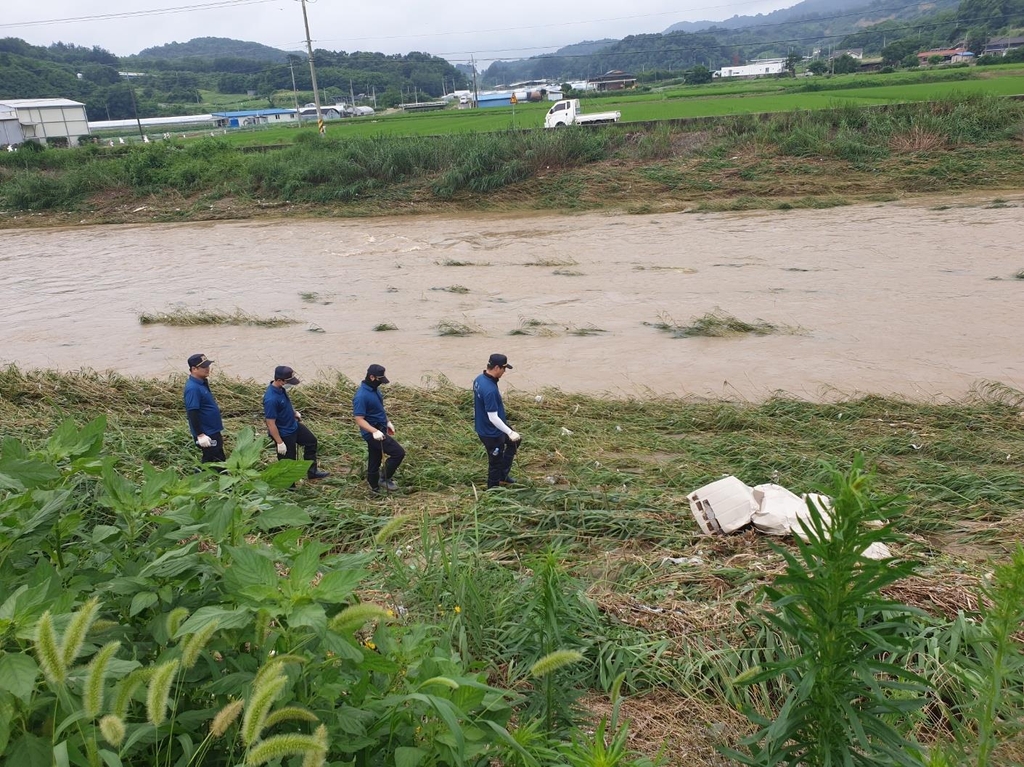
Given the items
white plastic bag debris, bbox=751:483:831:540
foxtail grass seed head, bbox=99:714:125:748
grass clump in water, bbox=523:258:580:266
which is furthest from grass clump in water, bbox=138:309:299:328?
foxtail grass seed head, bbox=99:714:125:748

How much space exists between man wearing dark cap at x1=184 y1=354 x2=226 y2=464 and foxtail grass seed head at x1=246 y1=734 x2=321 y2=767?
20.7 feet

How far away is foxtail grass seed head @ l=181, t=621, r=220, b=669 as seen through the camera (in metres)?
2.11

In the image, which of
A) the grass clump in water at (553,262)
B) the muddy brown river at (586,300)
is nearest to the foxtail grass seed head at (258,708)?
the muddy brown river at (586,300)

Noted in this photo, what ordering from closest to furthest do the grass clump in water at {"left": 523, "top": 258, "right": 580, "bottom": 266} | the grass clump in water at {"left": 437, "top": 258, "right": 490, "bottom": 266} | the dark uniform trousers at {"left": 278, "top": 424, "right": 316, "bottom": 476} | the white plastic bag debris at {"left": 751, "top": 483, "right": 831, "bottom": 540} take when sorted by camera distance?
1. the white plastic bag debris at {"left": 751, "top": 483, "right": 831, "bottom": 540}
2. the dark uniform trousers at {"left": 278, "top": 424, "right": 316, "bottom": 476}
3. the grass clump in water at {"left": 523, "top": 258, "right": 580, "bottom": 266}
4. the grass clump in water at {"left": 437, "top": 258, "right": 490, "bottom": 266}

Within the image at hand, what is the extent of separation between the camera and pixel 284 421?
822 centimetres

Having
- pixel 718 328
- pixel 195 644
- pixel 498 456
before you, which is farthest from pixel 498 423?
pixel 718 328

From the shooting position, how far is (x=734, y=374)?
1159 cm

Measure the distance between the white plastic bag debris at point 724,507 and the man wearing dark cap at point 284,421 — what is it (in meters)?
3.93

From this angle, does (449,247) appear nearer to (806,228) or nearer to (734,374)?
(806,228)

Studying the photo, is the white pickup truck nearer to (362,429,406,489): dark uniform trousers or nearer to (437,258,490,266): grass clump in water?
(437,258,490,266): grass clump in water

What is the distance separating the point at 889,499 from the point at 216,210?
108 ft

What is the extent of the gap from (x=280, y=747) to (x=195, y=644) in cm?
45

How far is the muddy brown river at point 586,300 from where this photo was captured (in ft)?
39.4

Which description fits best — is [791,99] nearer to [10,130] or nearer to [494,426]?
[494,426]
